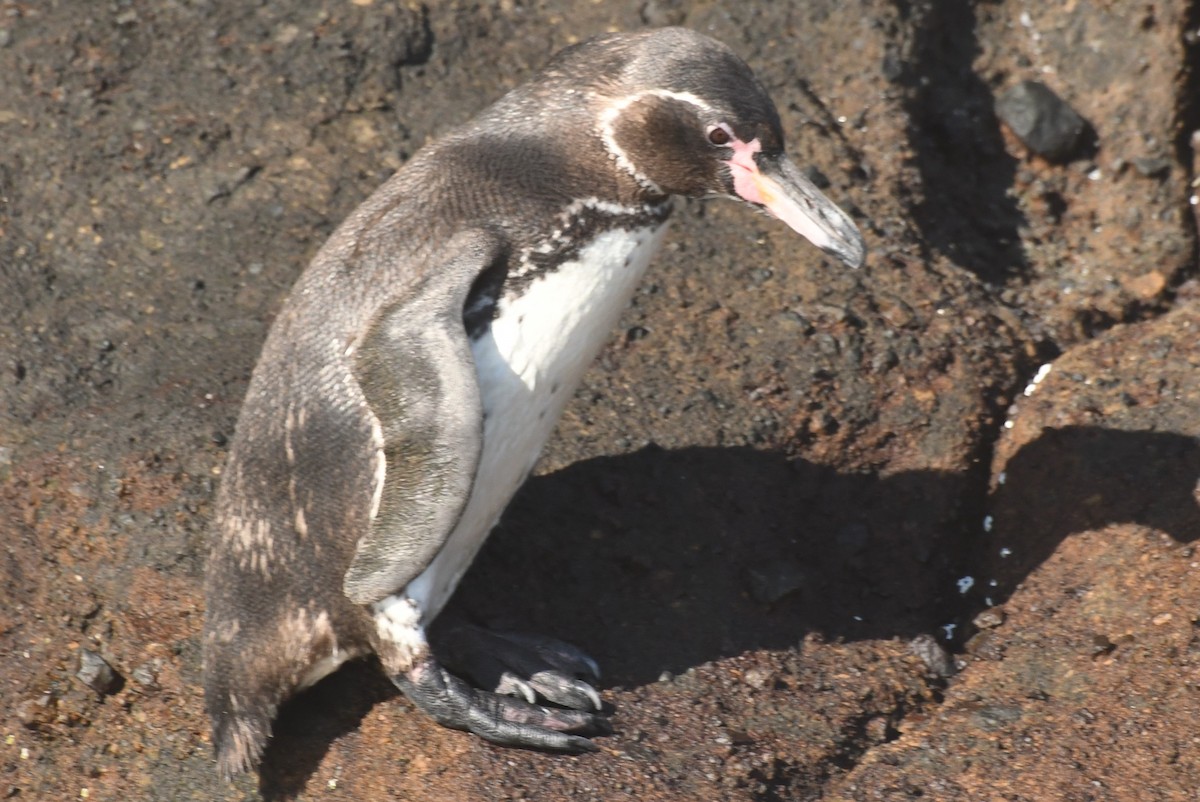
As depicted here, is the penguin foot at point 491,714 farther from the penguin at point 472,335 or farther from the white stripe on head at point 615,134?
the white stripe on head at point 615,134

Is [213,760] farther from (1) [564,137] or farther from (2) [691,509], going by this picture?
(1) [564,137]

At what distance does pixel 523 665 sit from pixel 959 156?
7.81 ft

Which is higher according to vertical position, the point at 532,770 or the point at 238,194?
the point at 238,194

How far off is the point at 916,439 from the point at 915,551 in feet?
1.03

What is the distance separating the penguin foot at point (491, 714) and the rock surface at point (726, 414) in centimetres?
5

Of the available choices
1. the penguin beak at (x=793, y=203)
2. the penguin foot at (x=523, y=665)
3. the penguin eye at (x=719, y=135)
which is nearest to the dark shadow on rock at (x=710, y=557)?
the penguin foot at (x=523, y=665)

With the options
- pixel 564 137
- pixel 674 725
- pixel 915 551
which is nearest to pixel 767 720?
pixel 674 725

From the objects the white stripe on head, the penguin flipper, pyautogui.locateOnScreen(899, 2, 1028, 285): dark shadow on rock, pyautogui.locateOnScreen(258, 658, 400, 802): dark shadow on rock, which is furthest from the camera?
pyautogui.locateOnScreen(899, 2, 1028, 285): dark shadow on rock

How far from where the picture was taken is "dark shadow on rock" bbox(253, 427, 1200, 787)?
306cm

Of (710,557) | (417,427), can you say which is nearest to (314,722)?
(417,427)

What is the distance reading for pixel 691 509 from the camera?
335 cm

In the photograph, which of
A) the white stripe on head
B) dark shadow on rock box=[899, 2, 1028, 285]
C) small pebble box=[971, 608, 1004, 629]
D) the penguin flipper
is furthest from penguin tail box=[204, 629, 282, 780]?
dark shadow on rock box=[899, 2, 1028, 285]

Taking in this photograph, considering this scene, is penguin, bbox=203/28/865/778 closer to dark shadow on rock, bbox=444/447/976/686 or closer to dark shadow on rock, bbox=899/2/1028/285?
dark shadow on rock, bbox=444/447/976/686

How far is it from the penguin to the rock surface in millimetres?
168
